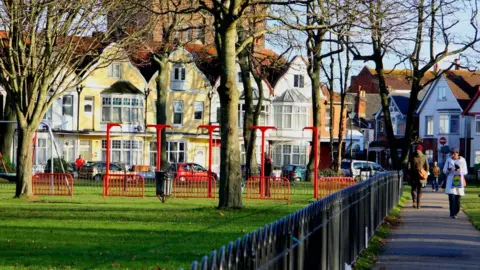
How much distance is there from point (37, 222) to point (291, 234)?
1437 centimetres

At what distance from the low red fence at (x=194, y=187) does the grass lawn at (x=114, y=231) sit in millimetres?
5132

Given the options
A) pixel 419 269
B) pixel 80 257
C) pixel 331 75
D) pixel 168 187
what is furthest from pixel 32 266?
pixel 331 75

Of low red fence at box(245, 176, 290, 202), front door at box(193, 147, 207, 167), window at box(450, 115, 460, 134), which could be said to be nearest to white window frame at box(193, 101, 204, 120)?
front door at box(193, 147, 207, 167)

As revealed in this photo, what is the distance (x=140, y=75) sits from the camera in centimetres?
7781

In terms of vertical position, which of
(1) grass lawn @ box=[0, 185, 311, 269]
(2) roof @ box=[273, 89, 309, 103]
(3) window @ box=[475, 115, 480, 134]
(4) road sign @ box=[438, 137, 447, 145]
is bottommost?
(1) grass lawn @ box=[0, 185, 311, 269]

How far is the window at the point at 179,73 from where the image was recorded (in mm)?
79375

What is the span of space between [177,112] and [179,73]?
3057 millimetres

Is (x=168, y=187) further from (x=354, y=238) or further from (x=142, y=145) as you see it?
(x=142, y=145)

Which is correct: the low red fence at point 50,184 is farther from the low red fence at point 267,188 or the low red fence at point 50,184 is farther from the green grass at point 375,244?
the green grass at point 375,244

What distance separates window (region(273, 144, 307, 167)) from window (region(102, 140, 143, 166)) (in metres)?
12.5

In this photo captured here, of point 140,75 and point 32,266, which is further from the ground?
point 140,75

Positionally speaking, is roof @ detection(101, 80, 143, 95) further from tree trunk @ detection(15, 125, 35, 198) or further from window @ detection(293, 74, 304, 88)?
tree trunk @ detection(15, 125, 35, 198)

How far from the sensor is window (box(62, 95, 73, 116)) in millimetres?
74875

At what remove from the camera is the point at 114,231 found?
20250mm
